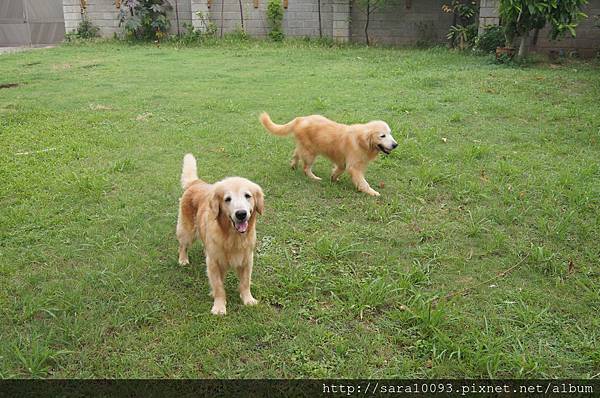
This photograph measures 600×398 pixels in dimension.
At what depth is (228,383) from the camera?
93.4 inches

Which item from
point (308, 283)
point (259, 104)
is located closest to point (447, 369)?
point (308, 283)

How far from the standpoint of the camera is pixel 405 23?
14305mm

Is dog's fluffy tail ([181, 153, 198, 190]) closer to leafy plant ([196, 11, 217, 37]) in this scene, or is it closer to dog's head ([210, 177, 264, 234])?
dog's head ([210, 177, 264, 234])

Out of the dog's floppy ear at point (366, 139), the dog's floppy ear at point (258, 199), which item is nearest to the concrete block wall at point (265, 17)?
the dog's floppy ear at point (366, 139)

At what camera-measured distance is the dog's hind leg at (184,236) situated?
3.36 meters

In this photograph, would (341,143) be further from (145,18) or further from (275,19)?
(145,18)

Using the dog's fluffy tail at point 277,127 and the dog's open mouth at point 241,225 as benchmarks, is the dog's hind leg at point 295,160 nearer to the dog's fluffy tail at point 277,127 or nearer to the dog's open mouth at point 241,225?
the dog's fluffy tail at point 277,127

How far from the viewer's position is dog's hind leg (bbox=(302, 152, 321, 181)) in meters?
4.98

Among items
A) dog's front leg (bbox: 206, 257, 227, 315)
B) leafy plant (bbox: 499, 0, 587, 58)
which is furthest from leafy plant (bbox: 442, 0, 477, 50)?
dog's front leg (bbox: 206, 257, 227, 315)

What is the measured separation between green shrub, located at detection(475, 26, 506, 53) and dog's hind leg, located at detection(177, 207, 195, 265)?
1025 cm

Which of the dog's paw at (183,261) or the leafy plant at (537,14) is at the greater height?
the leafy plant at (537,14)

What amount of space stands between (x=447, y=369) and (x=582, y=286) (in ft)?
4.20

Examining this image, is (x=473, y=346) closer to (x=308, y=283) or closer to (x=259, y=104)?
(x=308, y=283)

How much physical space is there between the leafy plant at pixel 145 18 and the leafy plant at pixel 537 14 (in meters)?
9.74
